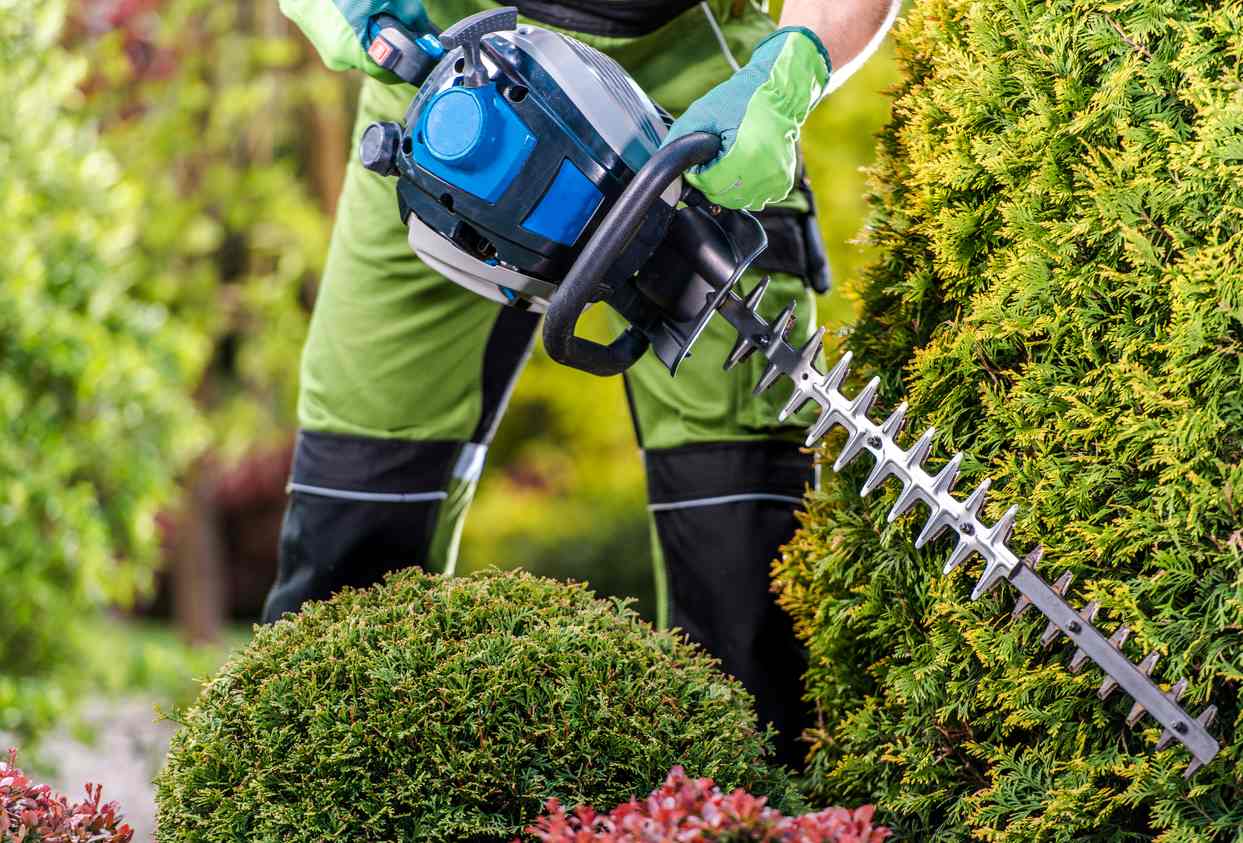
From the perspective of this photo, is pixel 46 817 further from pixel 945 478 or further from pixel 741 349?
pixel 945 478

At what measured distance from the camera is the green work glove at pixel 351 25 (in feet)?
7.52

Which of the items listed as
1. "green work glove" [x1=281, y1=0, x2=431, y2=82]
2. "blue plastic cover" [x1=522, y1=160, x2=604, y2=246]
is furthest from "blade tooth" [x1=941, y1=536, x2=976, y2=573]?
"green work glove" [x1=281, y1=0, x2=431, y2=82]

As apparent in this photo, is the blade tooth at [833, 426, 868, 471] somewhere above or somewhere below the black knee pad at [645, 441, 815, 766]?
above

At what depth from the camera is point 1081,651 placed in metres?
1.87

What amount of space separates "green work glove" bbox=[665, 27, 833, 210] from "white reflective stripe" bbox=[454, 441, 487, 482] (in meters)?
0.97

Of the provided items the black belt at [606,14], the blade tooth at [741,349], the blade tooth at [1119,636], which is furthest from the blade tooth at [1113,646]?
the black belt at [606,14]

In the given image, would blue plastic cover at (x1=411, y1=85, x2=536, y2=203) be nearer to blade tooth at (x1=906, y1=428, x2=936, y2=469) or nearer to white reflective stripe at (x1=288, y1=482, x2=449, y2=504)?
blade tooth at (x1=906, y1=428, x2=936, y2=469)

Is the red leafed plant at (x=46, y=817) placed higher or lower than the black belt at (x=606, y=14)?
lower

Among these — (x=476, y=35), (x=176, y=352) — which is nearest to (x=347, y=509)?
(x=476, y=35)

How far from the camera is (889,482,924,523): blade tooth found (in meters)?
1.99

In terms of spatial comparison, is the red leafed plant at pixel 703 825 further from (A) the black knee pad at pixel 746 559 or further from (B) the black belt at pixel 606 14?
(B) the black belt at pixel 606 14

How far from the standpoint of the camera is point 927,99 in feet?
7.00

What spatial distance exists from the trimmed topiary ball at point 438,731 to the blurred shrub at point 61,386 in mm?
2236

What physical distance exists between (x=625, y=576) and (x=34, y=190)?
132 inches
